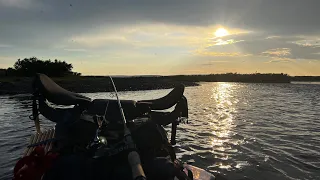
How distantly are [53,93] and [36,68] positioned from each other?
6630cm

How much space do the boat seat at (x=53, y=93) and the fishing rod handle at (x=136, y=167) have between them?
3.78 m

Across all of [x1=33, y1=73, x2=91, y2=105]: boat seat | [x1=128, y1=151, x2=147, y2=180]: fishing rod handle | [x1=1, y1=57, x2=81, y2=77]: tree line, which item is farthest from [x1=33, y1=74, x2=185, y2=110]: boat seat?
[x1=1, y1=57, x2=81, y2=77]: tree line

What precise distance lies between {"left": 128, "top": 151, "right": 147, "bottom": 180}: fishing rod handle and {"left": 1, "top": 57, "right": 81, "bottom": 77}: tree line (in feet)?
222

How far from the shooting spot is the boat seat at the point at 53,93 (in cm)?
719

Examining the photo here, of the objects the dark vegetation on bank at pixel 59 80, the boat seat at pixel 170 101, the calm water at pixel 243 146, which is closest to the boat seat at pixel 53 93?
the boat seat at pixel 170 101

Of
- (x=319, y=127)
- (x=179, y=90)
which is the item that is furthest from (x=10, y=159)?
(x=319, y=127)

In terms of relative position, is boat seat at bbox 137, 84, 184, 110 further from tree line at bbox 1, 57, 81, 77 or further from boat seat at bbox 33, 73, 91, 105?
tree line at bbox 1, 57, 81, 77

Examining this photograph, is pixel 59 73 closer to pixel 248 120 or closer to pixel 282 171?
pixel 248 120

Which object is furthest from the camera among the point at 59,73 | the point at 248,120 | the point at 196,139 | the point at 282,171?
the point at 59,73

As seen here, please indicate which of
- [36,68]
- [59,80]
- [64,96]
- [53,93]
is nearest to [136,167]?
[53,93]

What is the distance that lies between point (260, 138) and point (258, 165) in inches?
184

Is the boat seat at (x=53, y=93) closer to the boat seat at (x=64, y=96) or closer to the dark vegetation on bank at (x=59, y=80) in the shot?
the boat seat at (x=64, y=96)

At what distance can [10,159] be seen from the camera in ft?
35.6

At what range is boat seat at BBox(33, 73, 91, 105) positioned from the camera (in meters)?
7.19
